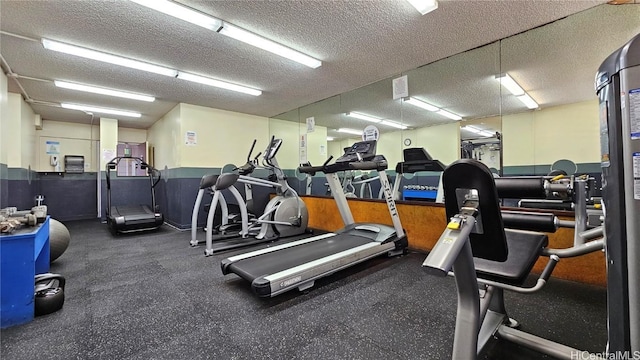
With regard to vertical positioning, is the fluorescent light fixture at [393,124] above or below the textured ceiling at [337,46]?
below

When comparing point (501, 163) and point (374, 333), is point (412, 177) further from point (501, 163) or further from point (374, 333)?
point (374, 333)

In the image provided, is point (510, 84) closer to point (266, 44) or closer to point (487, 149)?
point (487, 149)

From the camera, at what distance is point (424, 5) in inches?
92.1

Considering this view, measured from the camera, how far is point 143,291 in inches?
94.9

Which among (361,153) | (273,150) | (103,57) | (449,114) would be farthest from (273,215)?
(449,114)

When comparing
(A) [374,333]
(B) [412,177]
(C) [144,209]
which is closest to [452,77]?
(B) [412,177]

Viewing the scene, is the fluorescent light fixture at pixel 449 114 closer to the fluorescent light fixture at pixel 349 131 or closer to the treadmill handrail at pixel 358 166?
the fluorescent light fixture at pixel 349 131

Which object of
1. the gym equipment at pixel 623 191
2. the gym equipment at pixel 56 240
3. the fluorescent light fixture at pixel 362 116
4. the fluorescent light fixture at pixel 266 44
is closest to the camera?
the gym equipment at pixel 623 191

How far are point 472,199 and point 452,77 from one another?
3599 millimetres

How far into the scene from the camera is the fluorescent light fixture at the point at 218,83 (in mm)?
3930

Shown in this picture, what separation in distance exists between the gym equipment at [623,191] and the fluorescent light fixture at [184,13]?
2903 mm

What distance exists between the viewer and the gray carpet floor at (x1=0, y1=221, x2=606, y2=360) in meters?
1.55

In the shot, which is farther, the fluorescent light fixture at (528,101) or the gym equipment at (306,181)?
the gym equipment at (306,181)

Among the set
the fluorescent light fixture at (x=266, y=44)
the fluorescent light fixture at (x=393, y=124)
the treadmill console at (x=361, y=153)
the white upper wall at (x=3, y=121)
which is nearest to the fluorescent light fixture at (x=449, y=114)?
the fluorescent light fixture at (x=393, y=124)
